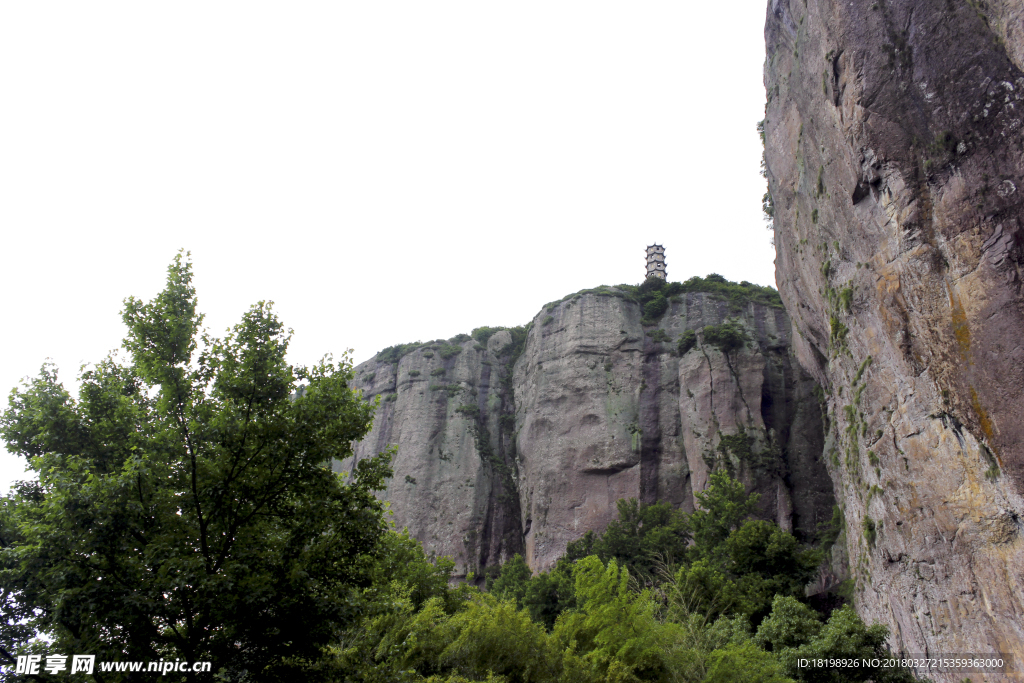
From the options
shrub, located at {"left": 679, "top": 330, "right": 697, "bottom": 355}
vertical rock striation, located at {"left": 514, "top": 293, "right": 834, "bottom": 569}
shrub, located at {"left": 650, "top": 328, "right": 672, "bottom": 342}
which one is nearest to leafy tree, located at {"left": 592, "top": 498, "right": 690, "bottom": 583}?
vertical rock striation, located at {"left": 514, "top": 293, "right": 834, "bottom": 569}

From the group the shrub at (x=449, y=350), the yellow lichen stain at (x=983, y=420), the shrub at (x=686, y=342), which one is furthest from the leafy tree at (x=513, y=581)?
the shrub at (x=449, y=350)

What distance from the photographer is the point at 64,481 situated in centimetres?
985

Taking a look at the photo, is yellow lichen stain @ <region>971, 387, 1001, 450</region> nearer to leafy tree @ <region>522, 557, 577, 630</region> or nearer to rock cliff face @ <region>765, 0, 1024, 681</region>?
rock cliff face @ <region>765, 0, 1024, 681</region>

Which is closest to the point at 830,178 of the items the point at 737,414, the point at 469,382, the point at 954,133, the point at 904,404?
the point at 954,133

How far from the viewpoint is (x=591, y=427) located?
4856 cm

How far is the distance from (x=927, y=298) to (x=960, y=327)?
178cm

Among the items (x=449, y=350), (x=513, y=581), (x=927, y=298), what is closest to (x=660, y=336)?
(x=449, y=350)

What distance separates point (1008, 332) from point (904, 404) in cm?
609

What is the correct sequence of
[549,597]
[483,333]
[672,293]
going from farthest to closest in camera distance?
[483,333], [672,293], [549,597]

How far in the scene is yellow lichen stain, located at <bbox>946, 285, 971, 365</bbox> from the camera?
1681 cm

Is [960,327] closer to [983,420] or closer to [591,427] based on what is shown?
[983,420]

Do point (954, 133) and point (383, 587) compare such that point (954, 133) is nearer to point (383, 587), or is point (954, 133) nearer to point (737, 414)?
point (383, 587)

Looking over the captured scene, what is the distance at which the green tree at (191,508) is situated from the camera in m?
9.72

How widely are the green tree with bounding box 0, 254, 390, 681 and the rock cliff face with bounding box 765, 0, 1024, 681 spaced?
15.6m
